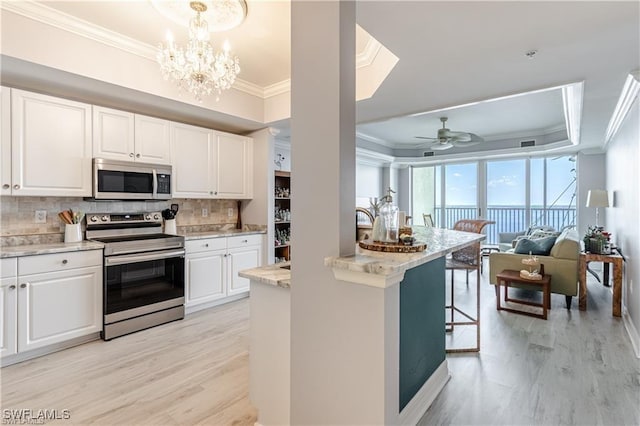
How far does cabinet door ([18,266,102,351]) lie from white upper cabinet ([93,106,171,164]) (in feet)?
3.82

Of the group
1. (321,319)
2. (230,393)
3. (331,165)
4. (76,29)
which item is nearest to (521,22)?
(331,165)

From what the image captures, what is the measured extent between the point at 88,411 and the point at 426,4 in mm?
3102

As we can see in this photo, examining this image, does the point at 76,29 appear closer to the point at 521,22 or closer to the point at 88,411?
the point at 88,411

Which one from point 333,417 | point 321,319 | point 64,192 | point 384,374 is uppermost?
point 64,192

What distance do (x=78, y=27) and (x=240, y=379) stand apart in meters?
3.05

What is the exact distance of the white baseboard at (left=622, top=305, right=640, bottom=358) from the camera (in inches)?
108

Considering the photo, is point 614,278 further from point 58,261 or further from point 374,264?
point 58,261

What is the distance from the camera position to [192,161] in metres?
3.86

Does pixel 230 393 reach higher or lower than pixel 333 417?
lower

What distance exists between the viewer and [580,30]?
195cm

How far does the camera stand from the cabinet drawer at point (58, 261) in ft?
8.28

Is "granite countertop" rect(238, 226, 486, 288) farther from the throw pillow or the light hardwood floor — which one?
the throw pillow

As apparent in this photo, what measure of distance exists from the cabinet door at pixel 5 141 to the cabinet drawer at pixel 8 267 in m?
0.56

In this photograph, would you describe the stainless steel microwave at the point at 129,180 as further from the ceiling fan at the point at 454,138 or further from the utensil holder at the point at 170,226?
the ceiling fan at the point at 454,138
